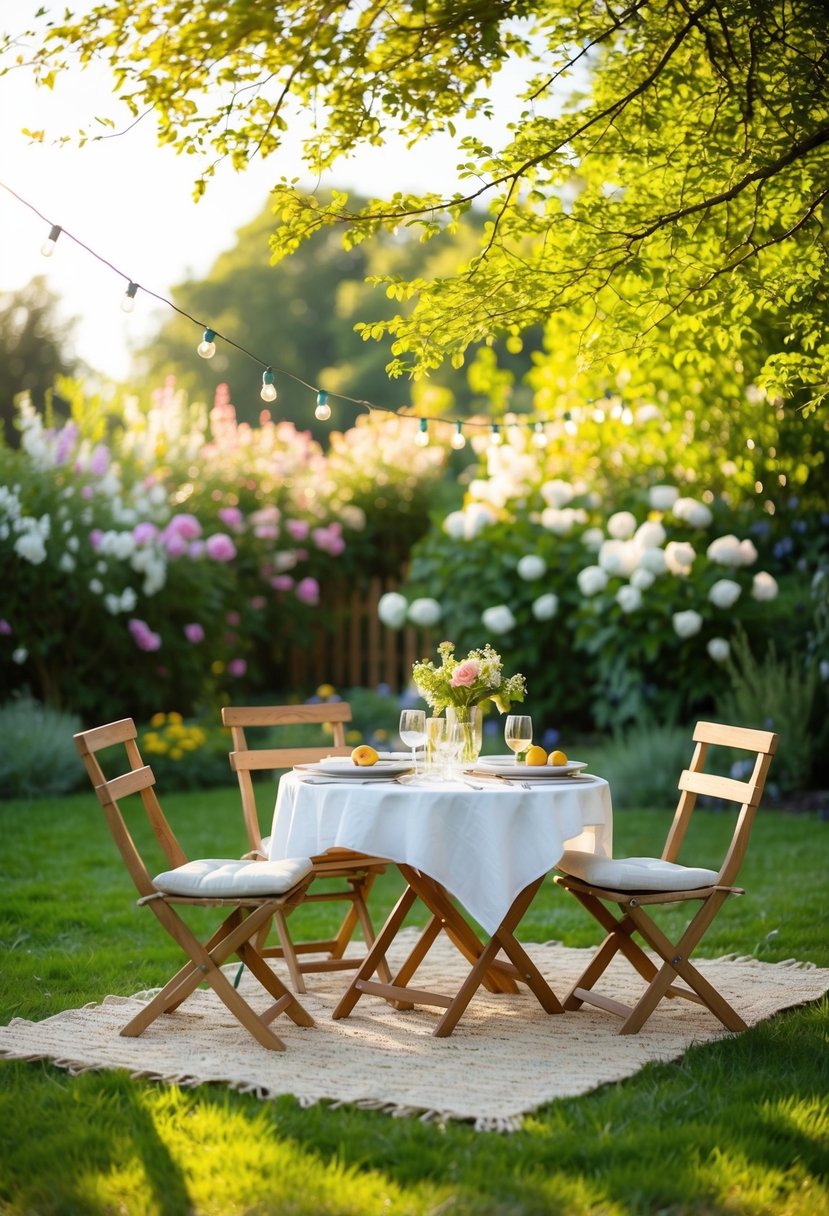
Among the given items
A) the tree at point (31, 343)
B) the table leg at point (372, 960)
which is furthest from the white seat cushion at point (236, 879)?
the tree at point (31, 343)

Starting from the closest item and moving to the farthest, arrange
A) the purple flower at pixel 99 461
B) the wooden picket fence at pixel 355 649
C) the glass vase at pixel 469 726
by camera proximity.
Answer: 1. the glass vase at pixel 469 726
2. the purple flower at pixel 99 461
3. the wooden picket fence at pixel 355 649

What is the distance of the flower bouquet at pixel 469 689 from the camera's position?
4.61 metres

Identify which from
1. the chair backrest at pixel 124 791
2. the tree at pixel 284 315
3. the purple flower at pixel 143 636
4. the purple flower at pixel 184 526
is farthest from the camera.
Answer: the tree at pixel 284 315

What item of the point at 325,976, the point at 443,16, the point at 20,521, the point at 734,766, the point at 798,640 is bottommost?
the point at 325,976

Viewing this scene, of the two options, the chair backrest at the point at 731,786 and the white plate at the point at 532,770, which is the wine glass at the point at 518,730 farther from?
the chair backrest at the point at 731,786

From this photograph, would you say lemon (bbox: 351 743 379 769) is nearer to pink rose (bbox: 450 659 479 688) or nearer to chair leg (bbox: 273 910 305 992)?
pink rose (bbox: 450 659 479 688)

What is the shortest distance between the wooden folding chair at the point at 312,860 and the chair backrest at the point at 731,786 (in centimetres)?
109

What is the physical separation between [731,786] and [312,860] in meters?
1.45

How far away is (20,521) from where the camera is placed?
9180 mm

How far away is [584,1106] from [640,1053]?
0.59 m

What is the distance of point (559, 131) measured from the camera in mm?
5070

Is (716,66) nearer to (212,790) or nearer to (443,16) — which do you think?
(443,16)

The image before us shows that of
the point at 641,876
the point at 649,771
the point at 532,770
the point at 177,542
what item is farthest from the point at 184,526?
the point at 641,876

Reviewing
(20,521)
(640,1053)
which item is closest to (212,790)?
(20,521)
